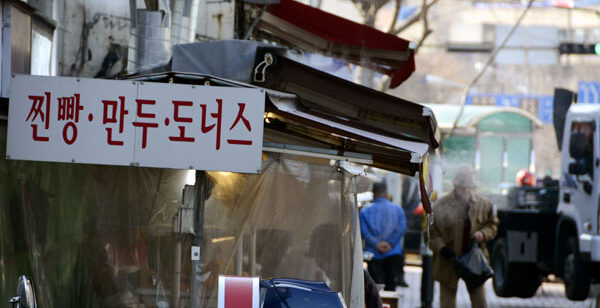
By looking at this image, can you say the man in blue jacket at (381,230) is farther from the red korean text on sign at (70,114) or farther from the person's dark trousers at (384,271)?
the red korean text on sign at (70,114)

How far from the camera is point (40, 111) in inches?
287

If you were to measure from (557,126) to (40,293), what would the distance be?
10624 millimetres

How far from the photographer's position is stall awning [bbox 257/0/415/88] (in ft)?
41.2

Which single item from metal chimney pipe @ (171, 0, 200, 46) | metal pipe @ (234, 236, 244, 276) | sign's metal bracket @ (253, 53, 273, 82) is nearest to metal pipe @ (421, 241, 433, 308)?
metal chimney pipe @ (171, 0, 200, 46)

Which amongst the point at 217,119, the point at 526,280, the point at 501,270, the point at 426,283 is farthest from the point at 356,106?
the point at 501,270

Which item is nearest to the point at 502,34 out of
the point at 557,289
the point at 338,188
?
the point at 557,289

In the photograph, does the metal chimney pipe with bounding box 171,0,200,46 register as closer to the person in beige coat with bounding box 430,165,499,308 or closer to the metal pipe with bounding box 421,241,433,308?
the person in beige coat with bounding box 430,165,499,308

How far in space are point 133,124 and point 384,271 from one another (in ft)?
24.0

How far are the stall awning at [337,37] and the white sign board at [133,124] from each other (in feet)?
17.8

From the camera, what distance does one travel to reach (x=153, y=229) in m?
7.99

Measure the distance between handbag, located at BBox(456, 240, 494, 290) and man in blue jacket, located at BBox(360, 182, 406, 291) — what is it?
8.93ft

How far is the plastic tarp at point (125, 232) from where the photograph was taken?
7918mm

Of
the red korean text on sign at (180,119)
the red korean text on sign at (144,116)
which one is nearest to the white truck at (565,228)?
the red korean text on sign at (180,119)

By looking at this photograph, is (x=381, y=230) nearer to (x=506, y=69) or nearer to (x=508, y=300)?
(x=508, y=300)
